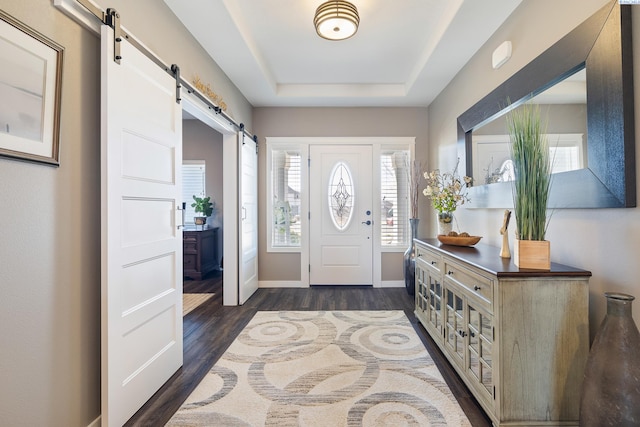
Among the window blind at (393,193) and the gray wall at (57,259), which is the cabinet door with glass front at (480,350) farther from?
the window blind at (393,193)

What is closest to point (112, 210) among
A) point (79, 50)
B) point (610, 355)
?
point (79, 50)

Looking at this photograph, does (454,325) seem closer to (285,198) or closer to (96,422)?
(96,422)

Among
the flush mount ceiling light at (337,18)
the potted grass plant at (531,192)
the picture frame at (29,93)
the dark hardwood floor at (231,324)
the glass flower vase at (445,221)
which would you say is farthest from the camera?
the glass flower vase at (445,221)

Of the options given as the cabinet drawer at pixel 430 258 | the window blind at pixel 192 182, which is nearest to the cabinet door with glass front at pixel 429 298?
the cabinet drawer at pixel 430 258

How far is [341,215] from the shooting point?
4293mm

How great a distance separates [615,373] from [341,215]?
332cm

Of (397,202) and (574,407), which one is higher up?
(397,202)

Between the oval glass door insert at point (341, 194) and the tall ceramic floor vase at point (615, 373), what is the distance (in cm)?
320

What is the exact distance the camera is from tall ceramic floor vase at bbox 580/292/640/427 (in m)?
1.11

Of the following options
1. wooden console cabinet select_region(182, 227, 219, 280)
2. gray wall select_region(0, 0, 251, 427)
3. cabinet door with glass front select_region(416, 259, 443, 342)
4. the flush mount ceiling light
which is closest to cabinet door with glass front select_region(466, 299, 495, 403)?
cabinet door with glass front select_region(416, 259, 443, 342)

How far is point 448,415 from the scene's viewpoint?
1.62 meters

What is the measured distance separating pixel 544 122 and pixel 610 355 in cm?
130

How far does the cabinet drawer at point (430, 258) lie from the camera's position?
2368 millimetres

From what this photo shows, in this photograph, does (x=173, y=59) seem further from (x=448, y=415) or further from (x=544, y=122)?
(x=448, y=415)
